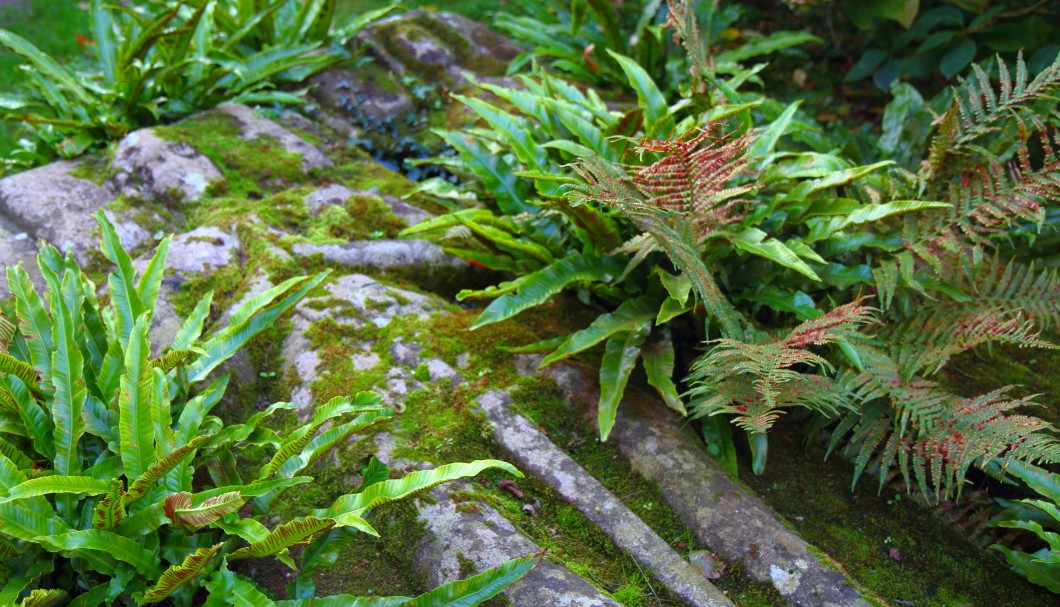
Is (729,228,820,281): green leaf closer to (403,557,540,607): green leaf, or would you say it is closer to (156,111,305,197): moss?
(403,557,540,607): green leaf

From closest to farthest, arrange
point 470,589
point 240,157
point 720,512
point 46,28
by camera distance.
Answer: point 470,589 < point 720,512 < point 240,157 < point 46,28

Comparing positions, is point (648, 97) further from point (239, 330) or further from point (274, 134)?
point (274, 134)

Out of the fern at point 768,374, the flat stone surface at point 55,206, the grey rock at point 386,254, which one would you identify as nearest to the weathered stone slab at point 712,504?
the fern at point 768,374

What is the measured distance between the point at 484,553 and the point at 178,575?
87 cm

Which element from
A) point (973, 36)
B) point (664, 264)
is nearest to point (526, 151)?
point (664, 264)

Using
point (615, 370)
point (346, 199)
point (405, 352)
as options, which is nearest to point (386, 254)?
point (346, 199)

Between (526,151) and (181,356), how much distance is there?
176cm

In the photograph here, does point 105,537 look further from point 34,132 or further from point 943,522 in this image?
point 34,132

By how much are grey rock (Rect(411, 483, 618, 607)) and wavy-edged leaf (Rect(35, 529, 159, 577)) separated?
769 millimetres

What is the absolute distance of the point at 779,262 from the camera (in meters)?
2.90

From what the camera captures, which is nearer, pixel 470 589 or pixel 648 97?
pixel 470 589

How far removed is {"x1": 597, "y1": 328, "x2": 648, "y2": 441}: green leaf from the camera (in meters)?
2.89

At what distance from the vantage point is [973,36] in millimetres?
4867

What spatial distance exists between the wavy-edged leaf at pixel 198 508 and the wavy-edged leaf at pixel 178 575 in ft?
0.34
